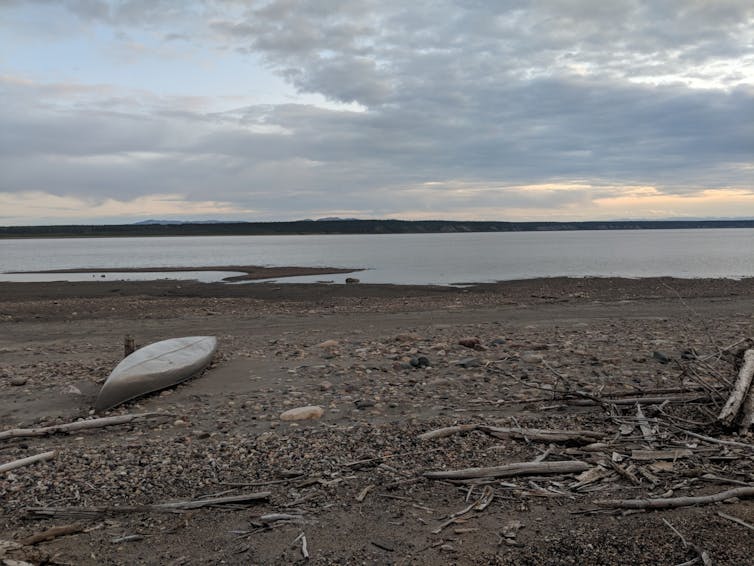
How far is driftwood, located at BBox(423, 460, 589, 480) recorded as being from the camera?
5.69 meters

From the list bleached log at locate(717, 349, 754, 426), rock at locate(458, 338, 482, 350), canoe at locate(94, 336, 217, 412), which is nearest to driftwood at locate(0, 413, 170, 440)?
canoe at locate(94, 336, 217, 412)

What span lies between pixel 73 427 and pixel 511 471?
518 cm

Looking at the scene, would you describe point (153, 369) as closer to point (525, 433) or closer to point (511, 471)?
point (525, 433)

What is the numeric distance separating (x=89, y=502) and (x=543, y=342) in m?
9.58

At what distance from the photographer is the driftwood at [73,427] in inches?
283

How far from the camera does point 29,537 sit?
15.5 feet

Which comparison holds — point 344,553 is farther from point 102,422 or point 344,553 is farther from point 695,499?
point 102,422

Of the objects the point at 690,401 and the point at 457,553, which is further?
the point at 690,401

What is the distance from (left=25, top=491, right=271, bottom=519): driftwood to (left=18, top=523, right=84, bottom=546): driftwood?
0.24m

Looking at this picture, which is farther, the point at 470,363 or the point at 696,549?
the point at 470,363

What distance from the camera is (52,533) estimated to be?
15.7ft

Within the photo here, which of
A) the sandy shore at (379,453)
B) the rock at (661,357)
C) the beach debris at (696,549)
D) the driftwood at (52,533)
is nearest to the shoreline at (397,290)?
the sandy shore at (379,453)

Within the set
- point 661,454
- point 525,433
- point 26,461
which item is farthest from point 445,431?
point 26,461

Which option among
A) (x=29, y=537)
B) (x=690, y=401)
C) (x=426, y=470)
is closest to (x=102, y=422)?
(x=29, y=537)
